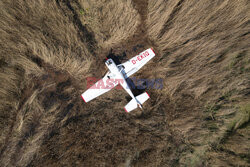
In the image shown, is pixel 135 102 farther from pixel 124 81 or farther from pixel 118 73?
pixel 118 73

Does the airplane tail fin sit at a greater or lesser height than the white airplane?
lesser

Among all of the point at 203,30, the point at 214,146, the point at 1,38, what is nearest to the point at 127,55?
the point at 203,30

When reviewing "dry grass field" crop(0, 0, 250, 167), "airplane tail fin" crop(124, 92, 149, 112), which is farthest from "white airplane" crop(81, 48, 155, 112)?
"dry grass field" crop(0, 0, 250, 167)

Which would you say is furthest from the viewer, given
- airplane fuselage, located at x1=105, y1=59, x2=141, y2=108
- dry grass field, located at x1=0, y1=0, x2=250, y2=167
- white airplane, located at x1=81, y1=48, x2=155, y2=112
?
white airplane, located at x1=81, y1=48, x2=155, y2=112

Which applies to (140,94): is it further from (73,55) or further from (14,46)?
(14,46)

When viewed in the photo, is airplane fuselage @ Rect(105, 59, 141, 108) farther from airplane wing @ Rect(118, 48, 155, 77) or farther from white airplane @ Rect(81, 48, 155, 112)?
airplane wing @ Rect(118, 48, 155, 77)

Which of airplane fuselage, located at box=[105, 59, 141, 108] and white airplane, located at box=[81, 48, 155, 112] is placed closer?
airplane fuselage, located at box=[105, 59, 141, 108]

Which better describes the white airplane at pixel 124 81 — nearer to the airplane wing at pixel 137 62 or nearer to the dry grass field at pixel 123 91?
the airplane wing at pixel 137 62

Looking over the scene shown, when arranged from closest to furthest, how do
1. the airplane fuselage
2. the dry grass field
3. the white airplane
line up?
1. the dry grass field
2. the airplane fuselage
3. the white airplane
